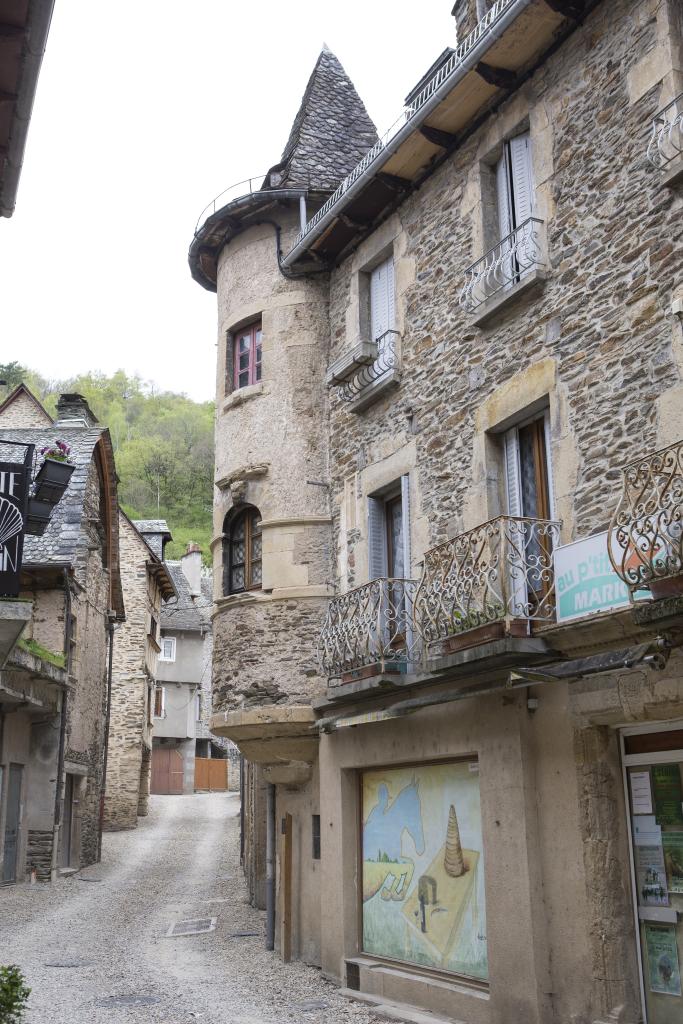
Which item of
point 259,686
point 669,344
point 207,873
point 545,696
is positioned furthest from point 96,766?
point 669,344

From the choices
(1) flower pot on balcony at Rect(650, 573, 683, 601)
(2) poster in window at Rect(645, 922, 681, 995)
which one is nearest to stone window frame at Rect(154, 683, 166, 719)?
(2) poster in window at Rect(645, 922, 681, 995)

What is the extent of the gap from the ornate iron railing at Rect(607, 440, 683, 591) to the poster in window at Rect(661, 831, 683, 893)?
188 cm

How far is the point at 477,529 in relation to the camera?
8109 mm

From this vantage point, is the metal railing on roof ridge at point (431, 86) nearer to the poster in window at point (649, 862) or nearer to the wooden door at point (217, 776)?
the poster in window at point (649, 862)

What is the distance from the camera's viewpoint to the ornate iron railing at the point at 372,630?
31.6 ft

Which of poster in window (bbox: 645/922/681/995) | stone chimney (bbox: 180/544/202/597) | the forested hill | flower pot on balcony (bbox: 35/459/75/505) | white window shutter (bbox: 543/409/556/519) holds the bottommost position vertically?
poster in window (bbox: 645/922/681/995)

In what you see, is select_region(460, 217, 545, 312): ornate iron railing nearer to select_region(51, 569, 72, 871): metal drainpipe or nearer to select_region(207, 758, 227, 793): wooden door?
select_region(51, 569, 72, 871): metal drainpipe

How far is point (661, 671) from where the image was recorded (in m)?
6.90

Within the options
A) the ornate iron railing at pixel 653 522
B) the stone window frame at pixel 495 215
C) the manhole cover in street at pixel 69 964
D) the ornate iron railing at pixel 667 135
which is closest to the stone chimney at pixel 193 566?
the manhole cover in street at pixel 69 964

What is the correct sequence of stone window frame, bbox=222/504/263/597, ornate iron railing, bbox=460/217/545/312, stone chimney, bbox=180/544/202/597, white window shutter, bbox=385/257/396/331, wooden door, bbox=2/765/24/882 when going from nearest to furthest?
ornate iron railing, bbox=460/217/545/312 → white window shutter, bbox=385/257/396/331 → stone window frame, bbox=222/504/263/597 → wooden door, bbox=2/765/24/882 → stone chimney, bbox=180/544/202/597

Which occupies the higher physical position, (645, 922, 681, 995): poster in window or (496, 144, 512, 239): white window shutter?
(496, 144, 512, 239): white window shutter

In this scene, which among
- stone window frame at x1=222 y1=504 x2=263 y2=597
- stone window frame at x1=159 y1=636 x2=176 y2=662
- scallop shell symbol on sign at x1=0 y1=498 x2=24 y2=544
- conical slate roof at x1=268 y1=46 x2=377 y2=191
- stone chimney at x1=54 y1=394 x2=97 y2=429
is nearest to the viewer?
scallop shell symbol on sign at x1=0 y1=498 x2=24 y2=544

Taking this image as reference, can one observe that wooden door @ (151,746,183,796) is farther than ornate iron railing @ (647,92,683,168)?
Yes

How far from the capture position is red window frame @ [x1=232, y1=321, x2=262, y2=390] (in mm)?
13070
